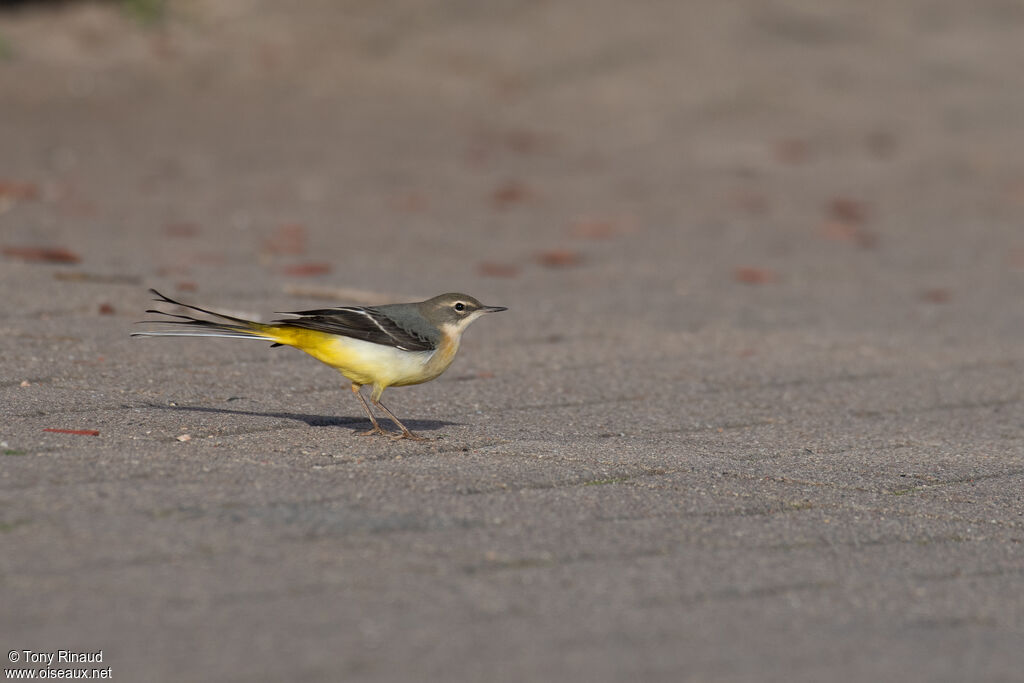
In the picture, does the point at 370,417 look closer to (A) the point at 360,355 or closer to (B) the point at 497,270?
(A) the point at 360,355

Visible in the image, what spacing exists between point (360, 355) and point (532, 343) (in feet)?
6.95

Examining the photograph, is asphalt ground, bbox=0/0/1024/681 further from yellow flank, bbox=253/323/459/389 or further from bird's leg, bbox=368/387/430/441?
yellow flank, bbox=253/323/459/389

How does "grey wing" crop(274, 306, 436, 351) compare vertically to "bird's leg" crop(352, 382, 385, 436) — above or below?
above

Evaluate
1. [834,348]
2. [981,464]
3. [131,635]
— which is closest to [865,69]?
[834,348]

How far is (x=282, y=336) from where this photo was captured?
540 cm

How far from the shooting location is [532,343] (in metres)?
7.42

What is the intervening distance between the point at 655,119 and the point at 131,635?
1229 cm

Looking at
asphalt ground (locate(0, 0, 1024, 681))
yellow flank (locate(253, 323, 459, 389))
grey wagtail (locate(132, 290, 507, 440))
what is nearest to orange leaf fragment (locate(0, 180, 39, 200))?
asphalt ground (locate(0, 0, 1024, 681))

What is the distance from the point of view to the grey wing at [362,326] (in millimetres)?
5383

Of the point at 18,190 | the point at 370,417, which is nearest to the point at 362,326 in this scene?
the point at 370,417

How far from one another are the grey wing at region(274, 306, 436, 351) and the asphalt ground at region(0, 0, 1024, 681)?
39 cm

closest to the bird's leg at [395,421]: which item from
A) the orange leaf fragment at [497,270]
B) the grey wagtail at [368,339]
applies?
the grey wagtail at [368,339]

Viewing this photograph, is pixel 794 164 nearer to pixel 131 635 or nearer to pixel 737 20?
pixel 737 20

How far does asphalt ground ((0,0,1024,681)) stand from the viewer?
3557mm
